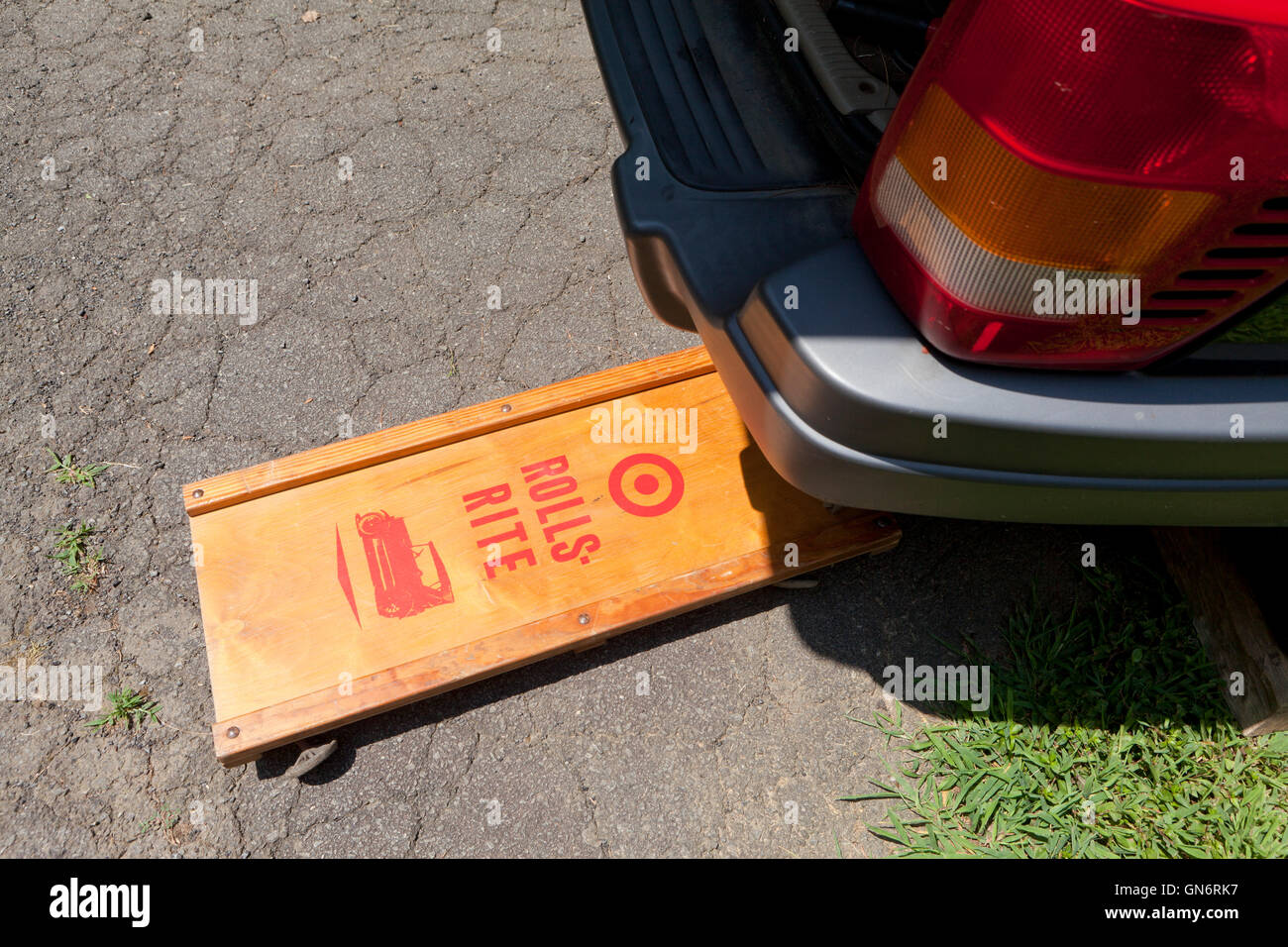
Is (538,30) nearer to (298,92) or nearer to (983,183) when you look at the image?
(298,92)

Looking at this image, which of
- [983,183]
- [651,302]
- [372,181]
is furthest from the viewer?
[372,181]

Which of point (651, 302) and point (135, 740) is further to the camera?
point (135, 740)

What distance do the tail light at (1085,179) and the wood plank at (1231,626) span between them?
914 mm

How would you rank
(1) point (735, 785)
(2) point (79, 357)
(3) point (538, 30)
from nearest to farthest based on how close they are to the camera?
(1) point (735, 785)
(2) point (79, 357)
(3) point (538, 30)

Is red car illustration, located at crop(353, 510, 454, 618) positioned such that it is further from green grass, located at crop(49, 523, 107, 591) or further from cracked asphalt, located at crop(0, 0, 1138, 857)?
green grass, located at crop(49, 523, 107, 591)

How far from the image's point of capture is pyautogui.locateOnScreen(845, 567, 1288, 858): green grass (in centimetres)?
174

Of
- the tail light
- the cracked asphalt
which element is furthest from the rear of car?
the cracked asphalt

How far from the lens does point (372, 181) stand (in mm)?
2668

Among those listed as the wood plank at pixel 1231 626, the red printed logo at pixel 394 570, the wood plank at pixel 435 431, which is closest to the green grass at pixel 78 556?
the wood plank at pixel 435 431

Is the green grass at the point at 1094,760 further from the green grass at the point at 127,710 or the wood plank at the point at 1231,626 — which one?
the green grass at the point at 127,710

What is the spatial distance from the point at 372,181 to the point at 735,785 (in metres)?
2.05

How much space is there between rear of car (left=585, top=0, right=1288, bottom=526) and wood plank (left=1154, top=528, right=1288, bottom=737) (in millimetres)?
526

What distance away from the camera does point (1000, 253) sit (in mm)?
1097

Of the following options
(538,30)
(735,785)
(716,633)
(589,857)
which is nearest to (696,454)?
(716,633)
